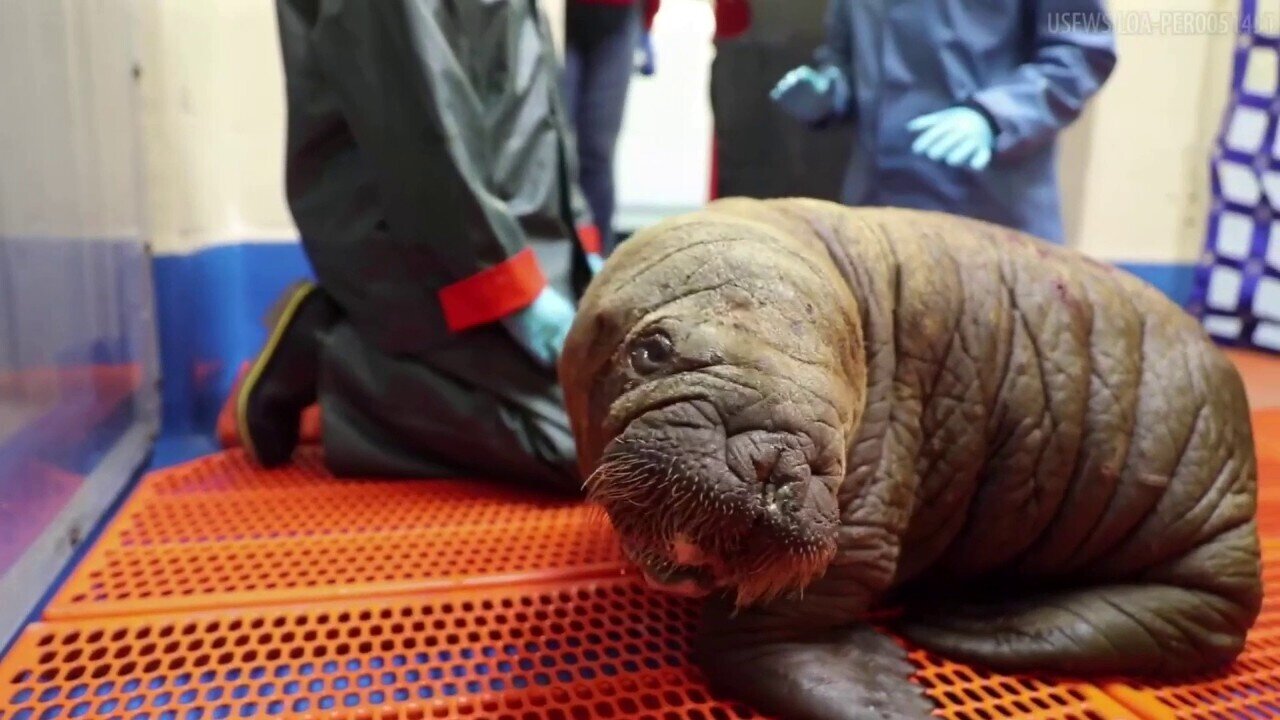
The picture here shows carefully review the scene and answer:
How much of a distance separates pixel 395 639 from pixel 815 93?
6.67 feet

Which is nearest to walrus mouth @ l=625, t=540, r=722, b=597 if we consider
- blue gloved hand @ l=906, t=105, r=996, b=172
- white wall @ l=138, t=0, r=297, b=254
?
blue gloved hand @ l=906, t=105, r=996, b=172

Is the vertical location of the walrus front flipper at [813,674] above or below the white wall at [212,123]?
below

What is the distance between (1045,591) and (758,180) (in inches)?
132

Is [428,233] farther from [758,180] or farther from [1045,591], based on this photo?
[758,180]

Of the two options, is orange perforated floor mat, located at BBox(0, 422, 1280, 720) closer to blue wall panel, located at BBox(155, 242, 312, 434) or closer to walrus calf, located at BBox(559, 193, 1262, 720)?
walrus calf, located at BBox(559, 193, 1262, 720)

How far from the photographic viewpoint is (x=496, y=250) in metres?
1.99

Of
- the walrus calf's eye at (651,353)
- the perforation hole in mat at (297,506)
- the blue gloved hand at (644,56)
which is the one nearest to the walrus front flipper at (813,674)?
the walrus calf's eye at (651,353)

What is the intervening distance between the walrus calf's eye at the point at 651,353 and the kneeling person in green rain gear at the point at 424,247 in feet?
3.16

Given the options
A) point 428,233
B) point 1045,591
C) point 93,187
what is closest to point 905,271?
point 1045,591

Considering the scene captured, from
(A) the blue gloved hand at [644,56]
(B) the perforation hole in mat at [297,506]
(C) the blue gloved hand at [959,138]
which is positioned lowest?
(B) the perforation hole in mat at [297,506]

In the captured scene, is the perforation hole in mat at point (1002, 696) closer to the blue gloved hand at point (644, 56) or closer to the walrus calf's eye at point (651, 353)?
the walrus calf's eye at point (651, 353)

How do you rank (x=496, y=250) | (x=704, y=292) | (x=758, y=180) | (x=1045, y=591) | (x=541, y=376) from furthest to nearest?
1. (x=758, y=180)
2. (x=541, y=376)
3. (x=496, y=250)
4. (x=1045, y=591)
5. (x=704, y=292)

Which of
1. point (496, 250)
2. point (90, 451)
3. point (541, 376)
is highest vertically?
point (496, 250)

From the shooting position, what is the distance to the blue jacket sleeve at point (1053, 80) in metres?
2.32
